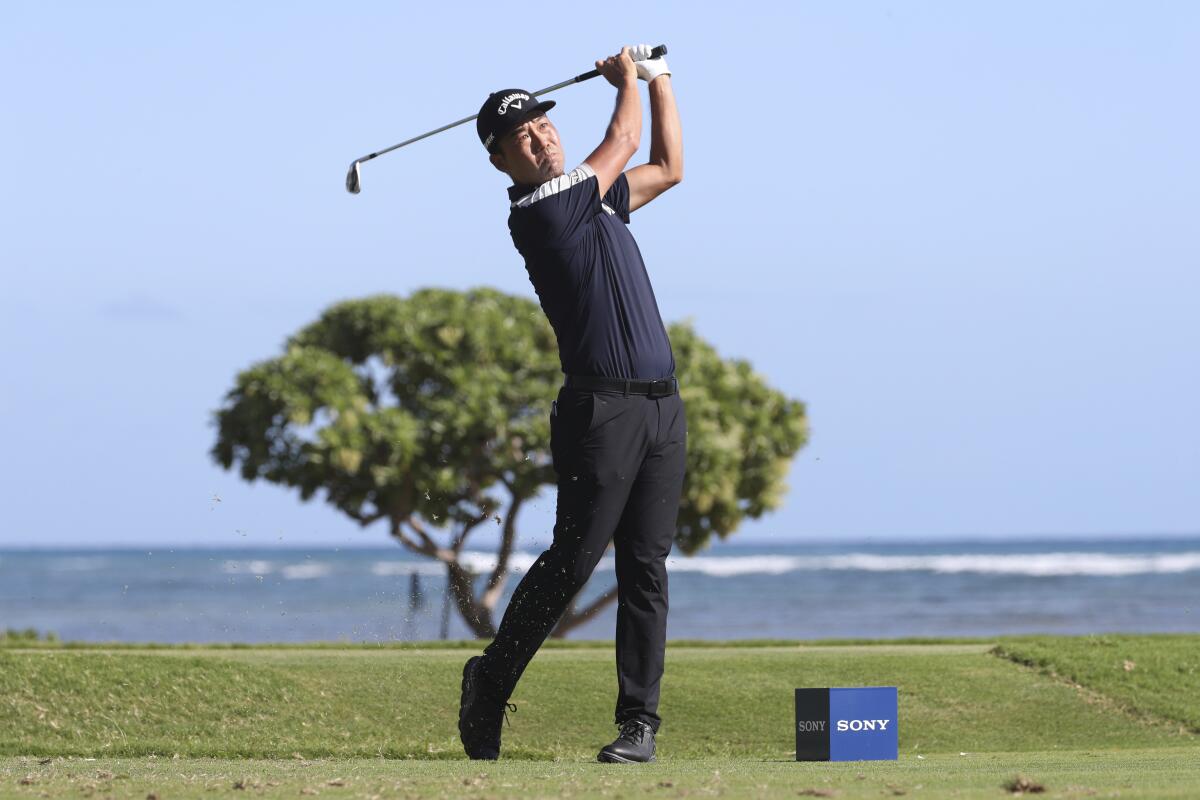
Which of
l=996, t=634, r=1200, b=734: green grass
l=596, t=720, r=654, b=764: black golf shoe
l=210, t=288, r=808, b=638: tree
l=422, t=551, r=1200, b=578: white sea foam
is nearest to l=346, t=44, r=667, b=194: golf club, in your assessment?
l=596, t=720, r=654, b=764: black golf shoe

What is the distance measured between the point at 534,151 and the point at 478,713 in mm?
2237

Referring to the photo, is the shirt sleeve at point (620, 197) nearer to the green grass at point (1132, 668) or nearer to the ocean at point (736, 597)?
the green grass at point (1132, 668)

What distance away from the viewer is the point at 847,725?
711 cm

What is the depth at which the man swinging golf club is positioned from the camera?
6281mm

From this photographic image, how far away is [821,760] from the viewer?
705 centimetres

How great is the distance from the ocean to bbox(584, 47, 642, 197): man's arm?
17.0 m

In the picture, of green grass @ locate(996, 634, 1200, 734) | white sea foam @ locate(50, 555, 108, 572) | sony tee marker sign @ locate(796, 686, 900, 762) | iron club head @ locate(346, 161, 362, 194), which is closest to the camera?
sony tee marker sign @ locate(796, 686, 900, 762)

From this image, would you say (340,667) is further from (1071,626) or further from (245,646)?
(1071,626)

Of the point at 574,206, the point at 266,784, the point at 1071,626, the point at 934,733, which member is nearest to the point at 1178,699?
the point at 934,733

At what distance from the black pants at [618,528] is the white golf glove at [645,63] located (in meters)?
1.28

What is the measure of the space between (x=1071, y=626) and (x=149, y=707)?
33271mm

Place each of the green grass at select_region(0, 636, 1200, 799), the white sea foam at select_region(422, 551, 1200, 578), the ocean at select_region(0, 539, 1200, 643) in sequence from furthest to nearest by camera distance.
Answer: the white sea foam at select_region(422, 551, 1200, 578) < the ocean at select_region(0, 539, 1200, 643) < the green grass at select_region(0, 636, 1200, 799)

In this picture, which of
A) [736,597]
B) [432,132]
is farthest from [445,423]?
[736,597]

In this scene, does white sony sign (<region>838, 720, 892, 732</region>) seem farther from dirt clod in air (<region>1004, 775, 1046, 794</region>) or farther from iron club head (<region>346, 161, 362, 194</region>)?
iron club head (<region>346, 161, 362, 194</region>)
